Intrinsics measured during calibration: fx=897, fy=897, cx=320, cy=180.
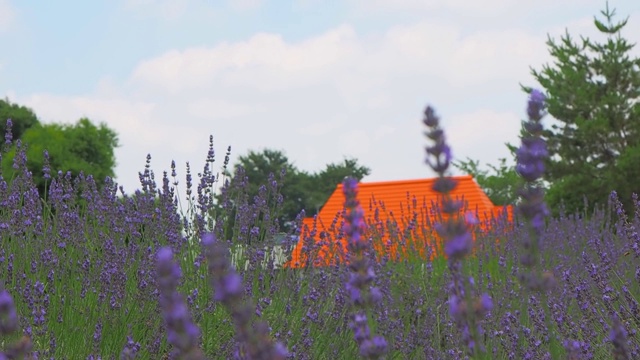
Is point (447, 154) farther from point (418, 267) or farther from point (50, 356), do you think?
point (418, 267)

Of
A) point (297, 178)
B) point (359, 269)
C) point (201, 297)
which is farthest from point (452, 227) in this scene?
point (297, 178)

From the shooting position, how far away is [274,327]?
455 centimetres

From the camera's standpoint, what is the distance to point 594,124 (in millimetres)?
20781

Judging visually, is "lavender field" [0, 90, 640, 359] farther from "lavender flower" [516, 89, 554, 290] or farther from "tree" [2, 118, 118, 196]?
"tree" [2, 118, 118, 196]

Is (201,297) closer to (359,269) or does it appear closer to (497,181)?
(359,269)

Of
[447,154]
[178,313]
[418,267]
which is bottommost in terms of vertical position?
[418,267]

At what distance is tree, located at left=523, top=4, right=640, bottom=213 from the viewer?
2045cm

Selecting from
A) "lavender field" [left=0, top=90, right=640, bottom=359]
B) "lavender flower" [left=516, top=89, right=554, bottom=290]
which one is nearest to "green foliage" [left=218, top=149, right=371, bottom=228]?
"lavender field" [left=0, top=90, right=640, bottom=359]

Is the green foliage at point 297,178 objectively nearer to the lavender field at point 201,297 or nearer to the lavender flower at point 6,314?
the lavender field at point 201,297

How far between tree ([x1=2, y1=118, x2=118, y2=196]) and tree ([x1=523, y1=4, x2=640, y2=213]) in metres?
10.9

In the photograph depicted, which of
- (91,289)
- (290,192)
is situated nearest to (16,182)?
(91,289)

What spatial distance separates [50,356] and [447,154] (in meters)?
2.16

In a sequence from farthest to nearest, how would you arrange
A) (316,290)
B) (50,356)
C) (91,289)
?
(316,290), (91,289), (50,356)

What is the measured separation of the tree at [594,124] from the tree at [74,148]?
10900 mm
